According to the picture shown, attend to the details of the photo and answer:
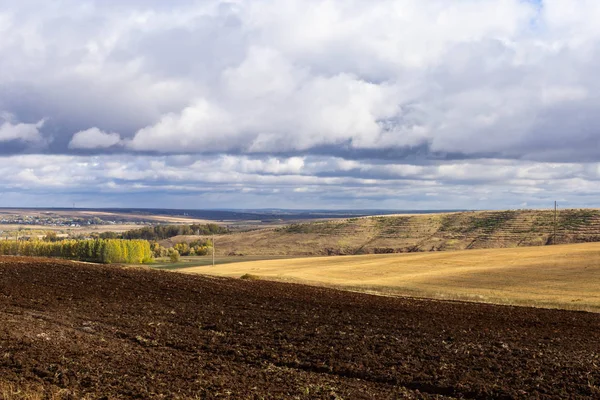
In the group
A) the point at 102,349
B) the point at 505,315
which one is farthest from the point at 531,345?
the point at 102,349

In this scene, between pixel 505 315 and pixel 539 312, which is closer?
pixel 505 315

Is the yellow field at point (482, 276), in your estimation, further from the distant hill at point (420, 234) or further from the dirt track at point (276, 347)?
the distant hill at point (420, 234)

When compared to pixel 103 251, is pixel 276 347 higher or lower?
higher

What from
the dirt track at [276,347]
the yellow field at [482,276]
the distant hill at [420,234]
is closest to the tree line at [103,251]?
the distant hill at [420,234]

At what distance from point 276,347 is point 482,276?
47006mm

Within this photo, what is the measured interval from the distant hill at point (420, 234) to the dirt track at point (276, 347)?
330ft

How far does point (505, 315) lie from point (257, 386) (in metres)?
21.5

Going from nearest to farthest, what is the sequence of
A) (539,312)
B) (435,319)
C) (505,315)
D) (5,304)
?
1. (5,304)
2. (435,319)
3. (505,315)
4. (539,312)

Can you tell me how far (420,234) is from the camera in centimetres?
15175

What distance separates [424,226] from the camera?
Answer: 16250 centimetres

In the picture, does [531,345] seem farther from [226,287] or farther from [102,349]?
[226,287]

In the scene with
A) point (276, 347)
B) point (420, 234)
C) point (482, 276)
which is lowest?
point (482, 276)

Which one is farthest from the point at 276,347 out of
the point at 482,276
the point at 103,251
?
the point at 103,251

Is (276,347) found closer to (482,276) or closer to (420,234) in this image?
(482,276)
